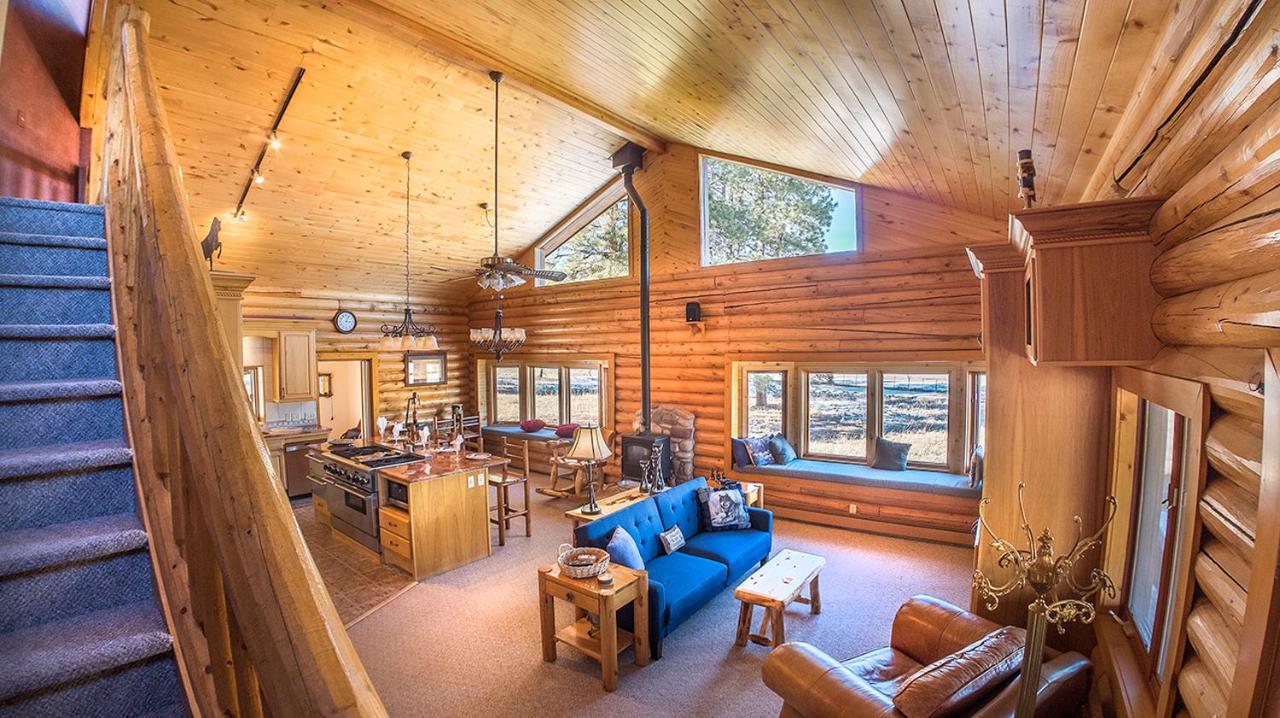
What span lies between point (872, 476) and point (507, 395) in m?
6.66

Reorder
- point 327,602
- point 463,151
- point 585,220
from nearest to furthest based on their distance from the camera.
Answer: point 327,602 → point 463,151 → point 585,220

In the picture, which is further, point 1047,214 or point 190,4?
point 190,4

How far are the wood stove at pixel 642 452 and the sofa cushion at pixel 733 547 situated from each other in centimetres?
208

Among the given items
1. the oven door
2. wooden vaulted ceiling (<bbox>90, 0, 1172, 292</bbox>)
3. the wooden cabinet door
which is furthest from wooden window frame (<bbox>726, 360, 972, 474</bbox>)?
the wooden cabinet door

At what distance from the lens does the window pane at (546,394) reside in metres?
9.70

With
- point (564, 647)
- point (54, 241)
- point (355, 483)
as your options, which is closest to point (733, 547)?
point (564, 647)

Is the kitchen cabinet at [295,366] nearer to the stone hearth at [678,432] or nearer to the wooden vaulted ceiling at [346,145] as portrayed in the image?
the wooden vaulted ceiling at [346,145]

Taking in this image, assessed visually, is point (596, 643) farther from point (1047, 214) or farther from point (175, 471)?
point (1047, 214)

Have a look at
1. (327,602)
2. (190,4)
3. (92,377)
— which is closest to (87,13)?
(190,4)

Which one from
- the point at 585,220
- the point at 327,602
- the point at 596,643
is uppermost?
the point at 585,220

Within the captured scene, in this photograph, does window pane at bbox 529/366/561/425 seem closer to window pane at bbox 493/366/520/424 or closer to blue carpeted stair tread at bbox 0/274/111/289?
window pane at bbox 493/366/520/424

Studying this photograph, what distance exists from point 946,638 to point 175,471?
3462 mm

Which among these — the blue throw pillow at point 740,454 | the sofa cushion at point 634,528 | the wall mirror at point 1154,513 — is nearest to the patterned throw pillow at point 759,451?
the blue throw pillow at point 740,454

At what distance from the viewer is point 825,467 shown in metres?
6.59
